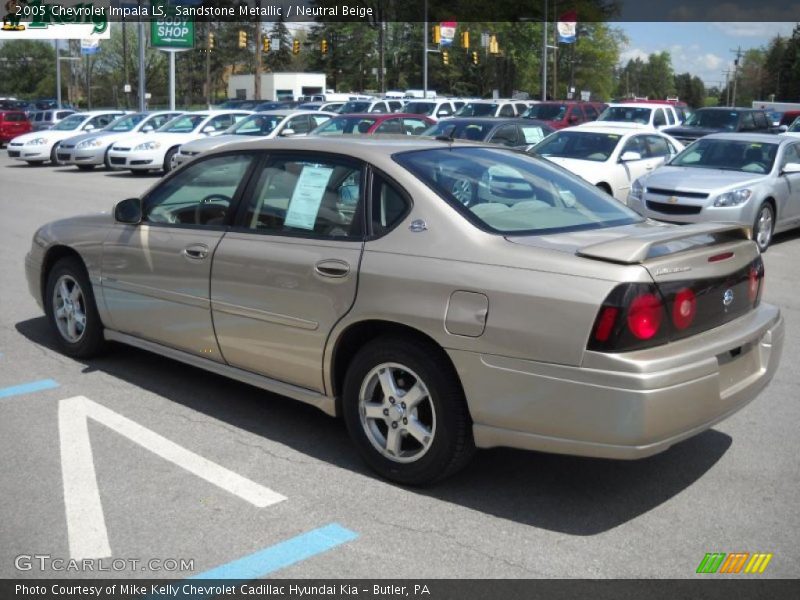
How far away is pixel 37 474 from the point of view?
4430 mm

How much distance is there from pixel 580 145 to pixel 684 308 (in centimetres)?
1104

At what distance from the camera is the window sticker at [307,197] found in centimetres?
477

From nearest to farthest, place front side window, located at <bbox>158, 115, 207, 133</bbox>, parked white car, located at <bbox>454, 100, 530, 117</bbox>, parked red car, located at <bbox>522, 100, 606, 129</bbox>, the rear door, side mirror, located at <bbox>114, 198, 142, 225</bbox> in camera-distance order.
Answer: the rear door → side mirror, located at <bbox>114, 198, 142, 225</bbox> → front side window, located at <bbox>158, 115, 207, 133</bbox> → parked white car, located at <bbox>454, 100, 530, 117</bbox> → parked red car, located at <bbox>522, 100, 606, 129</bbox>

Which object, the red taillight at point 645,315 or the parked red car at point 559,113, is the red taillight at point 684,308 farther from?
the parked red car at point 559,113

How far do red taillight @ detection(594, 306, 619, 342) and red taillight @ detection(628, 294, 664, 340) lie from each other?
0.23 feet

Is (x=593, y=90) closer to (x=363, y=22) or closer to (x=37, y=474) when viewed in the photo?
(x=363, y=22)

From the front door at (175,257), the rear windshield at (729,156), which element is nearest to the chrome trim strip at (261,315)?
the front door at (175,257)

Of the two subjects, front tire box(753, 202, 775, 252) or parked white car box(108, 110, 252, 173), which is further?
parked white car box(108, 110, 252, 173)

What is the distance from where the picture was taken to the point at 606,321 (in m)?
3.64

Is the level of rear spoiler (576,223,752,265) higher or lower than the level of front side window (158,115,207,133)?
lower

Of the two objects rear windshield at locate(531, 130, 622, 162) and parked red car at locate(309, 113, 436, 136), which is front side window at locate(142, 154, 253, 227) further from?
parked red car at locate(309, 113, 436, 136)

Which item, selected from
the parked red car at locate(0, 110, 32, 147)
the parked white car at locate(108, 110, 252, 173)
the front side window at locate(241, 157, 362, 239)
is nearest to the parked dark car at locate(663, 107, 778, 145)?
the parked white car at locate(108, 110, 252, 173)

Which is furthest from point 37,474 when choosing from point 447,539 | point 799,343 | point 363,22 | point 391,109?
point 363,22

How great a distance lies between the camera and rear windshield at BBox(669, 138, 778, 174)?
12156 mm
